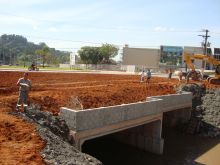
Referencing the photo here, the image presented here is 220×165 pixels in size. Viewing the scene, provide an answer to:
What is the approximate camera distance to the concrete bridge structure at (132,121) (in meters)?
16.8

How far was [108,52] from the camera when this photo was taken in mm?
108125

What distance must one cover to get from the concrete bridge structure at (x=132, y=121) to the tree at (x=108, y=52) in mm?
76002

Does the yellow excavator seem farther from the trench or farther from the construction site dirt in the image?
the trench

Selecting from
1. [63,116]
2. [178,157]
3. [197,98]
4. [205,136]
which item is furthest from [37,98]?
[197,98]

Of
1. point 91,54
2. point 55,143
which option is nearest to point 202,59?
point 55,143

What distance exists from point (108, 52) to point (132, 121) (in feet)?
289

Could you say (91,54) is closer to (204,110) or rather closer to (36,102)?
(204,110)

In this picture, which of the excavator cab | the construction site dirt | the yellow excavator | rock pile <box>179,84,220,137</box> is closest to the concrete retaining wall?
the construction site dirt

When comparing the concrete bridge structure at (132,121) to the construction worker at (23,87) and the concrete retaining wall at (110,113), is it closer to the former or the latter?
the concrete retaining wall at (110,113)

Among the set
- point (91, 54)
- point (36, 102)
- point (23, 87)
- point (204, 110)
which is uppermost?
point (91, 54)

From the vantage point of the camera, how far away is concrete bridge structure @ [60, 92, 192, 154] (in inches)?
662

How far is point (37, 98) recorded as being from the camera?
19484 mm

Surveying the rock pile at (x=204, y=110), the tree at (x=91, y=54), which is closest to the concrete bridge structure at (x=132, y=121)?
the rock pile at (x=204, y=110)

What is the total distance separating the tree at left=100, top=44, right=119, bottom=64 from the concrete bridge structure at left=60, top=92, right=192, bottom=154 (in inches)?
2992
